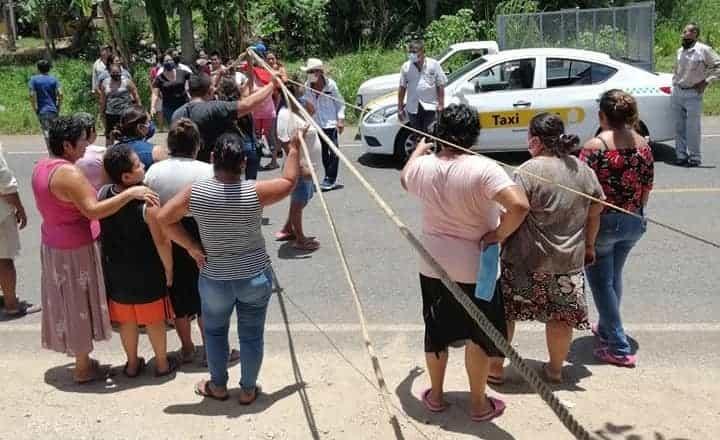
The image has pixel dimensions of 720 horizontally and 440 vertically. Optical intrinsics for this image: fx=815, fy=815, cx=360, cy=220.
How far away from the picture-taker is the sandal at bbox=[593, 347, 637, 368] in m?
5.06

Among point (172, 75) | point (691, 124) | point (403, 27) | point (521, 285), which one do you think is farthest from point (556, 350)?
point (403, 27)

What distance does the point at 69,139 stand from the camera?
484 centimetres

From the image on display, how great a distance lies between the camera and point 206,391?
4.76 m

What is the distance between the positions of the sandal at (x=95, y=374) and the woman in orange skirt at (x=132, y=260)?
0.89 feet

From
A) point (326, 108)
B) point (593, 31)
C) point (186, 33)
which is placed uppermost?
point (186, 33)

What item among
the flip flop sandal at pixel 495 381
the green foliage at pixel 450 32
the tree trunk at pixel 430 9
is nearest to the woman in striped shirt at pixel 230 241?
the flip flop sandal at pixel 495 381

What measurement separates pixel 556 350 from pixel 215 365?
6.47 ft

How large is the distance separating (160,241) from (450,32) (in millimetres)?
16221

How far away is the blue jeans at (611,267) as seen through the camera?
492 centimetres

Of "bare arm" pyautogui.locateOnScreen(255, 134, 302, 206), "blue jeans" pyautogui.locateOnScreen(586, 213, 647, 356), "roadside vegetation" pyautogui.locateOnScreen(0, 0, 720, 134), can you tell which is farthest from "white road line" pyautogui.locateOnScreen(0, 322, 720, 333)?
"roadside vegetation" pyautogui.locateOnScreen(0, 0, 720, 134)

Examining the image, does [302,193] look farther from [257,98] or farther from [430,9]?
[430,9]

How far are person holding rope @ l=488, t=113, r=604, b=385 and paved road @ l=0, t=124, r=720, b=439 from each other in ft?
1.74

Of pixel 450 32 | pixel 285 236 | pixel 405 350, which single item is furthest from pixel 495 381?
pixel 450 32

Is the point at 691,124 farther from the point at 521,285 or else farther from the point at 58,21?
the point at 58,21
